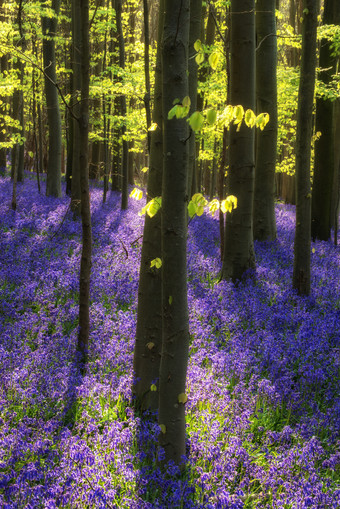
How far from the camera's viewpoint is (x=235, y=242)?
7.09 m

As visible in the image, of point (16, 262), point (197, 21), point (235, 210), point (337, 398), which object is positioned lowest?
point (337, 398)

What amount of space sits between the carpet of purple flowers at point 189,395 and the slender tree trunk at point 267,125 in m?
2.74

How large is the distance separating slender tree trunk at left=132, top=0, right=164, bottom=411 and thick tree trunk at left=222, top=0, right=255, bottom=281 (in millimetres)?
3510

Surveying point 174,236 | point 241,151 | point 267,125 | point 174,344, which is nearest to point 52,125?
point 267,125

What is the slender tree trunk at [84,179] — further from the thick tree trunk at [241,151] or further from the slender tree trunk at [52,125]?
the slender tree trunk at [52,125]

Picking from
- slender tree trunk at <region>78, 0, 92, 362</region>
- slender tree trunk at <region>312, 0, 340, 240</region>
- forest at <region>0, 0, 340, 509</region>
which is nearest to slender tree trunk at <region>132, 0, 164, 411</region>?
forest at <region>0, 0, 340, 509</region>

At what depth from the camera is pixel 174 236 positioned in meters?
2.60

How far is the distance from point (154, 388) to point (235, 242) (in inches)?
161

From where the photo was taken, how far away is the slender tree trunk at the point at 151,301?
11.4ft

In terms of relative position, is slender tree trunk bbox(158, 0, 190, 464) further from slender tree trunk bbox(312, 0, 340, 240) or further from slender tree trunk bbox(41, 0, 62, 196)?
slender tree trunk bbox(41, 0, 62, 196)

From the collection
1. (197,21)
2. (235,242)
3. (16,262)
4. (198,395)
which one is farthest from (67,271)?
(197,21)

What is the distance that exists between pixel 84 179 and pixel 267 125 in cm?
650

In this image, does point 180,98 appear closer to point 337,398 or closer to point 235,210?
point 337,398

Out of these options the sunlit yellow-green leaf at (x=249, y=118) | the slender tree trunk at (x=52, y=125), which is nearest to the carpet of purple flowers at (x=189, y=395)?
the sunlit yellow-green leaf at (x=249, y=118)
